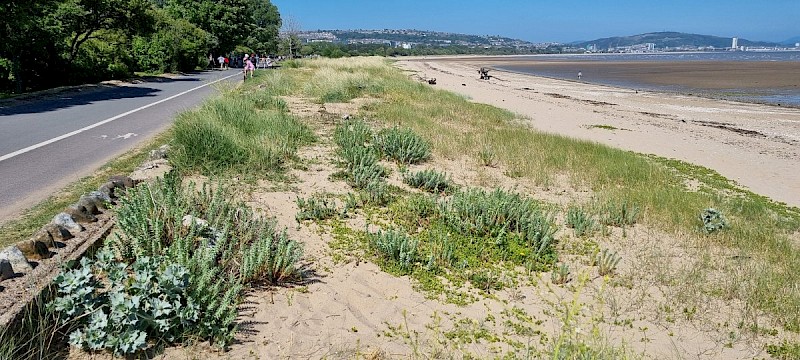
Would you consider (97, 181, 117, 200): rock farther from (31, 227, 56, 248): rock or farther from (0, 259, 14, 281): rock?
(0, 259, 14, 281): rock

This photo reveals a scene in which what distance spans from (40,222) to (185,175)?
6.71 ft

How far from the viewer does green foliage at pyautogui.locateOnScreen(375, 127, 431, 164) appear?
941 cm

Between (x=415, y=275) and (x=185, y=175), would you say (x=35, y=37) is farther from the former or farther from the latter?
(x=415, y=275)

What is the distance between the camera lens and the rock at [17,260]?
3.83m

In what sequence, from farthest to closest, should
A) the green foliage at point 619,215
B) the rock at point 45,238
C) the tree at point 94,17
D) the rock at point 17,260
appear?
1. the tree at point 94,17
2. the green foliage at point 619,215
3. the rock at point 45,238
4. the rock at point 17,260

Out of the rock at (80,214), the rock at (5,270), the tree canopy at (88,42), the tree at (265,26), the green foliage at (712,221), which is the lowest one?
the green foliage at (712,221)

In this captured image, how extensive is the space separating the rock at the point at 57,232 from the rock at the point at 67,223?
0.09 meters

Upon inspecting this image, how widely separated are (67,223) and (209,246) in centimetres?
142

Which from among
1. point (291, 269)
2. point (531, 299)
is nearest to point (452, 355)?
point (531, 299)

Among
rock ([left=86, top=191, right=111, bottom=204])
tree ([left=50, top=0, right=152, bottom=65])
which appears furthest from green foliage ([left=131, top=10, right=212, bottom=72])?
rock ([left=86, top=191, right=111, bottom=204])

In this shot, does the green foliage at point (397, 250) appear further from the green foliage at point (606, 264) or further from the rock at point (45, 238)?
the rock at point (45, 238)

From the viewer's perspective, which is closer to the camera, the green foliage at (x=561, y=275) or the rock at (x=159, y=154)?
the green foliage at (x=561, y=275)

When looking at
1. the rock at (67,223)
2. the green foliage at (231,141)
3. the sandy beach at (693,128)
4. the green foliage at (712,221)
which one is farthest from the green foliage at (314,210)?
the sandy beach at (693,128)

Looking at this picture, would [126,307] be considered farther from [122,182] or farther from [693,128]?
[693,128]
